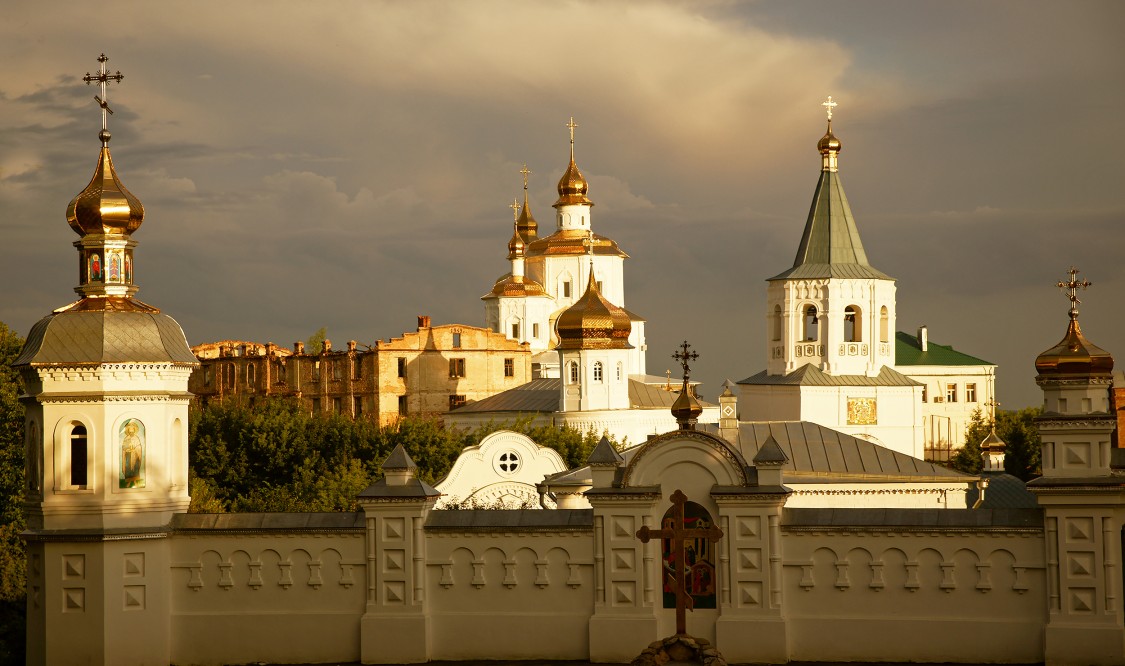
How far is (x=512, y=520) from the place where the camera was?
19312 millimetres

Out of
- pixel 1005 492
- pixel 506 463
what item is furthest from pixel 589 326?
pixel 506 463

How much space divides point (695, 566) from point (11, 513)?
66.4 ft

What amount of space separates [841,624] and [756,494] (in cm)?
147

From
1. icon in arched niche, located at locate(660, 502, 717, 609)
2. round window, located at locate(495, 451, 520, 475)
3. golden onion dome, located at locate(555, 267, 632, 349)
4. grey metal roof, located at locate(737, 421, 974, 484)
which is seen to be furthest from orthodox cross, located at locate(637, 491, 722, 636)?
golden onion dome, located at locate(555, 267, 632, 349)

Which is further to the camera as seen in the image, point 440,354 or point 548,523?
point 440,354

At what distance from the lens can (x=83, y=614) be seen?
63.2 ft

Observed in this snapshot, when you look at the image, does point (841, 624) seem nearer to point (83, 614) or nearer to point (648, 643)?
point (648, 643)

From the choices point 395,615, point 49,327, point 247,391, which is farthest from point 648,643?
point 247,391

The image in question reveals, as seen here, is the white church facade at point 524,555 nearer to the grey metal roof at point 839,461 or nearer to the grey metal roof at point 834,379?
the grey metal roof at point 839,461

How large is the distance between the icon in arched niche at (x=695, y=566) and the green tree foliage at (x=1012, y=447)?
176 ft

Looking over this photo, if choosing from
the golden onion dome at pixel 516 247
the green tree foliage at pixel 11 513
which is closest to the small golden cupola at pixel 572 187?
the golden onion dome at pixel 516 247

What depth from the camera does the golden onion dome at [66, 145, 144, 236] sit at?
801 inches

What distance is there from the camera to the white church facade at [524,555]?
1841cm

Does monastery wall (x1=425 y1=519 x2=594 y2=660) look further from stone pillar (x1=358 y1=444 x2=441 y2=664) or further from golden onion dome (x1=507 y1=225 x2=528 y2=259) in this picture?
golden onion dome (x1=507 y1=225 x2=528 y2=259)
